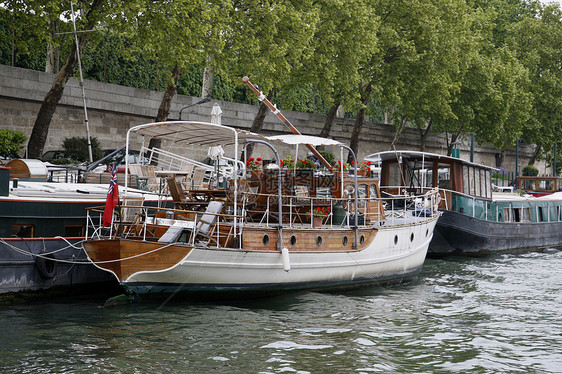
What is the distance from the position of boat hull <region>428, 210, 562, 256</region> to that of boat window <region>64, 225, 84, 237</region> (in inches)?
479

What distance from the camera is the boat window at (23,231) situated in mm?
14016

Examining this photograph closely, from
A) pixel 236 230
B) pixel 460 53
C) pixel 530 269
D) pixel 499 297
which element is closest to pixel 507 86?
pixel 460 53

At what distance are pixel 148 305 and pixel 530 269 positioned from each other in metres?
12.5

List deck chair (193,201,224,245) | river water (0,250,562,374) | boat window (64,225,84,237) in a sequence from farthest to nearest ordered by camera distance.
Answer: boat window (64,225,84,237), deck chair (193,201,224,245), river water (0,250,562,374)

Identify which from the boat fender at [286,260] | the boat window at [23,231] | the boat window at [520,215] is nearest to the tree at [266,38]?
the boat window at [520,215]

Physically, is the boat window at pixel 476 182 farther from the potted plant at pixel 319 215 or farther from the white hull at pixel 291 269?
the potted plant at pixel 319 215

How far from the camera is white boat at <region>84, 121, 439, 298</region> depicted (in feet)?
41.7

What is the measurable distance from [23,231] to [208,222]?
4.06m

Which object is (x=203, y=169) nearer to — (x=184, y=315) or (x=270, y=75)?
(x=184, y=315)

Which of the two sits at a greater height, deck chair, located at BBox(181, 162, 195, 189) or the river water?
deck chair, located at BBox(181, 162, 195, 189)

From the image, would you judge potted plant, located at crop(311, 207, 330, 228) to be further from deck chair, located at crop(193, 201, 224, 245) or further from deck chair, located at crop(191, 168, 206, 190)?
deck chair, located at crop(191, 168, 206, 190)

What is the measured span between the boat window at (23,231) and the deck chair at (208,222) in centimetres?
355

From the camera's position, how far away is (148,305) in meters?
13.0

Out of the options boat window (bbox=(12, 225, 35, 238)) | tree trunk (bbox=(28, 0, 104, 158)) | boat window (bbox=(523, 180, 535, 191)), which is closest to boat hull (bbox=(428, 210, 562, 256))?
boat window (bbox=(523, 180, 535, 191))
